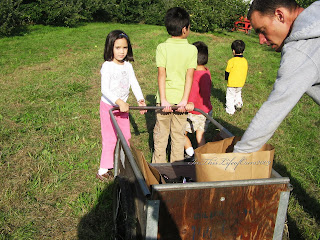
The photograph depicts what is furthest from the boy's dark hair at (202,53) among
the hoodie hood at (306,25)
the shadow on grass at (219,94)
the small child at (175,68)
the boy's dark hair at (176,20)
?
the shadow on grass at (219,94)

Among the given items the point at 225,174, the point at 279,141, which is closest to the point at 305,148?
the point at 279,141

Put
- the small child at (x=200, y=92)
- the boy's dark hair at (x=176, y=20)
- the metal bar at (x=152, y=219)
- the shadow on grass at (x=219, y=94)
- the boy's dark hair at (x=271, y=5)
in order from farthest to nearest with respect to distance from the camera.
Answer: the shadow on grass at (x=219, y=94)
the small child at (x=200, y=92)
the boy's dark hair at (x=176, y=20)
the boy's dark hair at (x=271, y=5)
the metal bar at (x=152, y=219)

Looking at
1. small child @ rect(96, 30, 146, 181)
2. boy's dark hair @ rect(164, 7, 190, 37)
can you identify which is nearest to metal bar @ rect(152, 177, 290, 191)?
small child @ rect(96, 30, 146, 181)

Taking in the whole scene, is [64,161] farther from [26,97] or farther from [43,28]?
[43,28]

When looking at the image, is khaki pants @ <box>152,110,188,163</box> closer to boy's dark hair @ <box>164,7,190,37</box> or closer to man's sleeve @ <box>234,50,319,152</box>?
boy's dark hair @ <box>164,7,190,37</box>

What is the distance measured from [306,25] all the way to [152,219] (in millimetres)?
1347

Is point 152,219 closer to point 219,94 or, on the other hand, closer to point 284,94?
point 284,94

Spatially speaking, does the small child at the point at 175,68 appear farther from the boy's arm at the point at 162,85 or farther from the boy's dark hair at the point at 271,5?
the boy's dark hair at the point at 271,5

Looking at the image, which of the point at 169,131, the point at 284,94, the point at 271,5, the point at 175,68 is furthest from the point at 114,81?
the point at 284,94

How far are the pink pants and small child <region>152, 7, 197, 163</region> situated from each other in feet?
1.31

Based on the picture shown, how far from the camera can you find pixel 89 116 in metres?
5.68

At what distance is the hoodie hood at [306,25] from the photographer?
1697 millimetres

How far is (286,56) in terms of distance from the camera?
5.76 feet

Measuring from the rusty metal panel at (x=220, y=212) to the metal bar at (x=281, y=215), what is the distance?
2 cm
